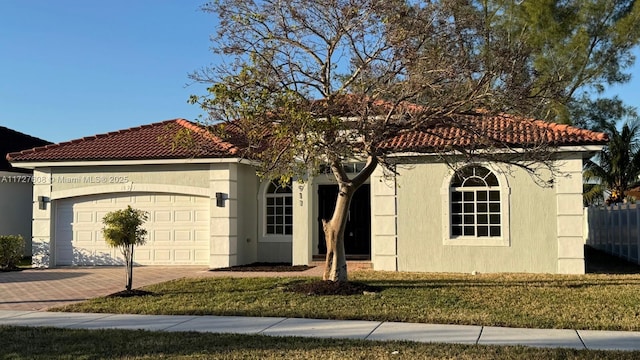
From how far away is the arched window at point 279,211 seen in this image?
59.6 feet

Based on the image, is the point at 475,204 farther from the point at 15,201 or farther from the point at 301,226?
the point at 15,201

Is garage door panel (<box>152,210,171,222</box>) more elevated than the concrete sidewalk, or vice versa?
garage door panel (<box>152,210,171,222</box>)

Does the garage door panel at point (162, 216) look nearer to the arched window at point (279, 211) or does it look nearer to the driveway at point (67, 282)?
the driveway at point (67, 282)

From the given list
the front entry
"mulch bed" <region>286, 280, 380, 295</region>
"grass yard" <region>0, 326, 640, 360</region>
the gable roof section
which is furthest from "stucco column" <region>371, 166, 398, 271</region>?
the gable roof section

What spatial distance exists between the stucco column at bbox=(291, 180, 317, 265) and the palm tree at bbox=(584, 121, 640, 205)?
14.9 m

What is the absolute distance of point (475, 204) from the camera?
15.4 m

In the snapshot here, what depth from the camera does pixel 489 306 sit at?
32.8 feet

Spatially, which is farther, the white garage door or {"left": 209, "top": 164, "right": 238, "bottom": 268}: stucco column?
the white garage door

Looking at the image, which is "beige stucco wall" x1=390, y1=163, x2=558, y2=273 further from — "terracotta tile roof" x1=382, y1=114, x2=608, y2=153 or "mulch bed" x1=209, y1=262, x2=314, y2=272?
"mulch bed" x1=209, y1=262, x2=314, y2=272

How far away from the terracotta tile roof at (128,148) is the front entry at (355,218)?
12.1 feet

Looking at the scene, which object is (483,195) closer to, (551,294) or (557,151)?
(557,151)

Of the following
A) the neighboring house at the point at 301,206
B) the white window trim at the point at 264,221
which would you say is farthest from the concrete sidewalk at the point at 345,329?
the white window trim at the point at 264,221

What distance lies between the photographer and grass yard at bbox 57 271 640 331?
9102 millimetres

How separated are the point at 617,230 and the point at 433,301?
12498mm
